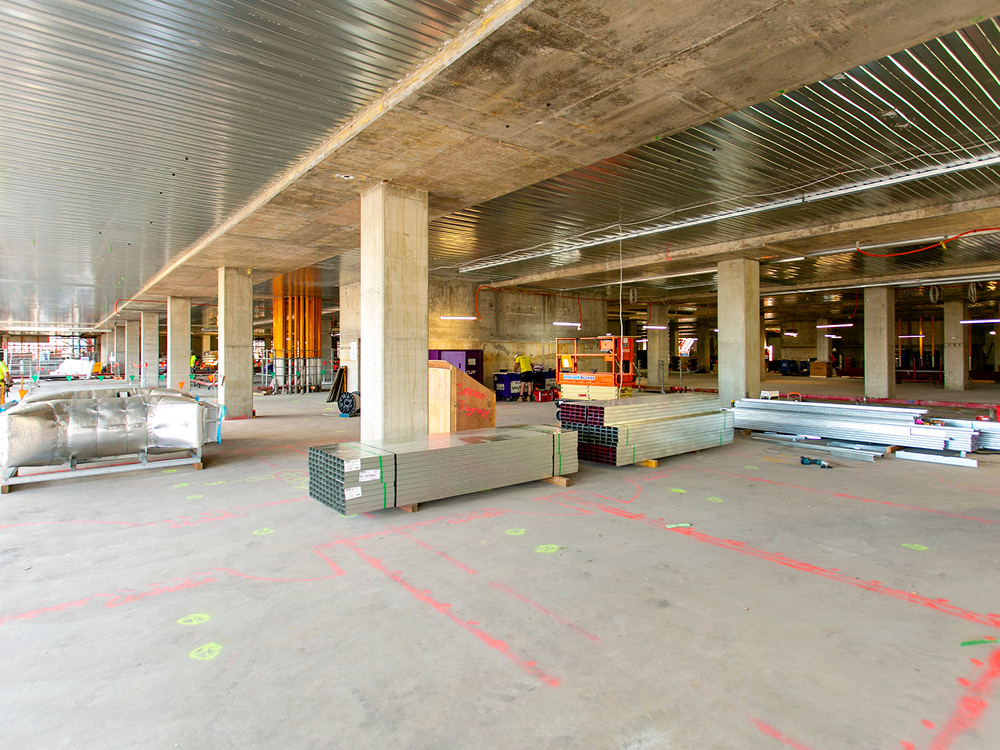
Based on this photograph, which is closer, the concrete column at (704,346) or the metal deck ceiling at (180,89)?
the metal deck ceiling at (180,89)

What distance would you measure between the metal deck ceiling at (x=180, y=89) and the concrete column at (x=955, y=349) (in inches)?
1287

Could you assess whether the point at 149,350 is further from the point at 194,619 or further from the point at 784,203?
the point at 784,203

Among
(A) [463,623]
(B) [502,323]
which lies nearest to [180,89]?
(A) [463,623]

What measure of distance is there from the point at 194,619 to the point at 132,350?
4590 centimetres

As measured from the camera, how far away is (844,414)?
11.7 m

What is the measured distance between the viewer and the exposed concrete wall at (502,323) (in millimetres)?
22094

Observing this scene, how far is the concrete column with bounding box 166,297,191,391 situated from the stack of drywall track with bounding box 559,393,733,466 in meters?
18.7

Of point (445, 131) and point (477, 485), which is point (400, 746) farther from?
point (445, 131)

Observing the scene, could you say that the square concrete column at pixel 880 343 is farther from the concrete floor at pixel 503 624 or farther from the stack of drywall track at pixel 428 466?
the stack of drywall track at pixel 428 466

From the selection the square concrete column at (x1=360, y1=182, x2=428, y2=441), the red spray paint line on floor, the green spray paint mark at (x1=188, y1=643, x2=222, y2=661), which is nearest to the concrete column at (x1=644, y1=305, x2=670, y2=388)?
the square concrete column at (x1=360, y1=182, x2=428, y2=441)

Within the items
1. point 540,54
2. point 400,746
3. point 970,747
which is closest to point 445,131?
point 540,54

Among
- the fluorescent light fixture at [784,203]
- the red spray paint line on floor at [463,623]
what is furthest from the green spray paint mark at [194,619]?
the fluorescent light fixture at [784,203]

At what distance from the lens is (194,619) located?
4.07m

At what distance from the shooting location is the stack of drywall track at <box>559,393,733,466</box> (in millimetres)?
9586
